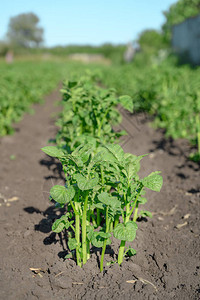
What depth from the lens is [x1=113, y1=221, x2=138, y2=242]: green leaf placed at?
1.98 meters

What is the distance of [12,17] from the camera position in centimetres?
9206

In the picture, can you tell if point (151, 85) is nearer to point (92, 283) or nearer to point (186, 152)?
point (186, 152)

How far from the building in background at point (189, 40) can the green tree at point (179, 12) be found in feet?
20.1

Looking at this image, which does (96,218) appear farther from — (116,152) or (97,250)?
(116,152)

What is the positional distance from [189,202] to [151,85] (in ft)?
16.6

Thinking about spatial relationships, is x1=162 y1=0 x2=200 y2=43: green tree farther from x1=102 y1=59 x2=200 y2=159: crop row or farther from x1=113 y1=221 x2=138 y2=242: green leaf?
x1=113 y1=221 x2=138 y2=242: green leaf

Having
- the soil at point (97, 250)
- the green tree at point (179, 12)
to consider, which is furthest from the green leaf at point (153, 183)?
the green tree at point (179, 12)

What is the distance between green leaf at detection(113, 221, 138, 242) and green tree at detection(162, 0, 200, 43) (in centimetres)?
3087

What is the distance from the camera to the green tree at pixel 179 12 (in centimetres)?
3055

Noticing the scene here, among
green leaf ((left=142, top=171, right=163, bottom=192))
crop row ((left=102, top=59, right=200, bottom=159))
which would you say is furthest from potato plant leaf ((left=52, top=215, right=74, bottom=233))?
crop row ((left=102, top=59, right=200, bottom=159))

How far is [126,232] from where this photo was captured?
6.66ft

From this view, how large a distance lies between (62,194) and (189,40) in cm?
2253

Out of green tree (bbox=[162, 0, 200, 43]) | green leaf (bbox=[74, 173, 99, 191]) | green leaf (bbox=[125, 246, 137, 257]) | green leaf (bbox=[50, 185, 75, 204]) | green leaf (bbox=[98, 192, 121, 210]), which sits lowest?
green leaf (bbox=[125, 246, 137, 257])

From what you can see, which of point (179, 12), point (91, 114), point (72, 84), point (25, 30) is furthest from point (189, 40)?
point (25, 30)
